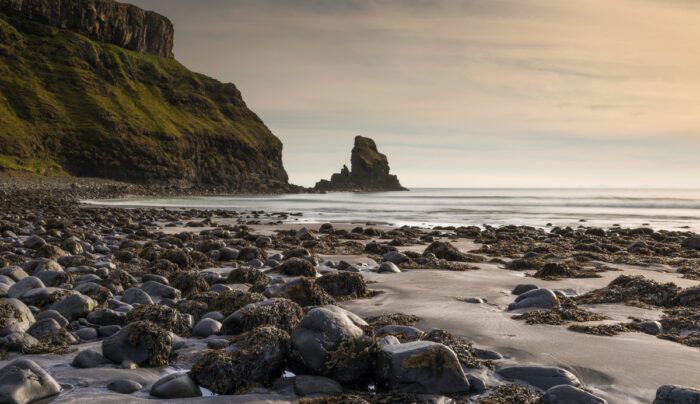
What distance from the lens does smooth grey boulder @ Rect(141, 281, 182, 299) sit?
6.77m

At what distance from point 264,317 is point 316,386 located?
1.49 meters

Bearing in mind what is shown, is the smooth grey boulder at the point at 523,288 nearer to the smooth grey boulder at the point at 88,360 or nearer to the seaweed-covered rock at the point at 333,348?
the seaweed-covered rock at the point at 333,348

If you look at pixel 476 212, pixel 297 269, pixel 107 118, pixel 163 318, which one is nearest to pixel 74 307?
pixel 163 318

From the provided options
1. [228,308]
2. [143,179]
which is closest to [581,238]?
[228,308]

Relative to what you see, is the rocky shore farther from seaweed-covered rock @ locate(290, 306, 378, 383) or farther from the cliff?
the cliff

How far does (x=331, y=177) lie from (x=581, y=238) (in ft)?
555

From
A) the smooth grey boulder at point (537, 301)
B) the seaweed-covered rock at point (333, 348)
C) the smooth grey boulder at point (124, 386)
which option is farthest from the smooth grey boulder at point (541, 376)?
the smooth grey boulder at point (124, 386)

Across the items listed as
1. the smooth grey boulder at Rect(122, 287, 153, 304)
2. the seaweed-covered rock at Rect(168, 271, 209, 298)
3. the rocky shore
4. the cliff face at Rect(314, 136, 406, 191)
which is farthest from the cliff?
the rocky shore

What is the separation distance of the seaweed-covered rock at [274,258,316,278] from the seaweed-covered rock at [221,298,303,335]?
12.8ft

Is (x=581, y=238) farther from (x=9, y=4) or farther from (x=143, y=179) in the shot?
(x=9, y=4)

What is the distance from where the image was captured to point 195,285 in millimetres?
7301

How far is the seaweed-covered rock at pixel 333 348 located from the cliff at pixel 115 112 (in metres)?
75.9

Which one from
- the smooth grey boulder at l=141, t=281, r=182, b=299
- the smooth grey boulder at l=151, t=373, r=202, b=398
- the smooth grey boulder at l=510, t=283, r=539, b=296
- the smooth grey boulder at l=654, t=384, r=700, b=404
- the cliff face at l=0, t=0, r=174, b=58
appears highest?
the cliff face at l=0, t=0, r=174, b=58

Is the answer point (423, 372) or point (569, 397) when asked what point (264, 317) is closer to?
point (423, 372)
